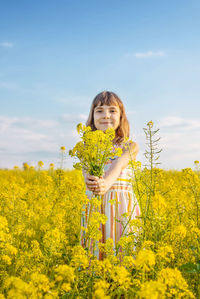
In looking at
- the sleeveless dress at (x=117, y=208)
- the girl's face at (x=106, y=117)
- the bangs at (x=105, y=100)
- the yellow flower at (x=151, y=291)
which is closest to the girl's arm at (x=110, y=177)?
the sleeveless dress at (x=117, y=208)

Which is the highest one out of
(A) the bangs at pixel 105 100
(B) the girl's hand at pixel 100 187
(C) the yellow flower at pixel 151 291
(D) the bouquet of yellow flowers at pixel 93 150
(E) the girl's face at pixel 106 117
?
(A) the bangs at pixel 105 100

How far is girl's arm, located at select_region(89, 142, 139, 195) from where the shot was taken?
2324mm

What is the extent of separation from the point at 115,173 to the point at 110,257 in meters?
0.98

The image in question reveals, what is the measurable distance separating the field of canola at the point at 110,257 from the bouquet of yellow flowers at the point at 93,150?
394mm

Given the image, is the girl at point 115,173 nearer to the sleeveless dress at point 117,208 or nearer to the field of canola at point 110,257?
the sleeveless dress at point 117,208

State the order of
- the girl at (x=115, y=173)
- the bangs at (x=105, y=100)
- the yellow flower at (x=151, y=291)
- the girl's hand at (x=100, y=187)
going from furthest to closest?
the bangs at (x=105, y=100) → the girl at (x=115, y=173) → the girl's hand at (x=100, y=187) → the yellow flower at (x=151, y=291)

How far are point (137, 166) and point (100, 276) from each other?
3.66 feet

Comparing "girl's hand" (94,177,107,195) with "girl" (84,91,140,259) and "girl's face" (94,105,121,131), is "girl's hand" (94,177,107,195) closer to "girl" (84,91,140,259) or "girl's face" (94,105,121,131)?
"girl" (84,91,140,259)

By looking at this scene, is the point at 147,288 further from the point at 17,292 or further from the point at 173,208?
the point at 173,208

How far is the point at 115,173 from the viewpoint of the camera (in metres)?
3.00

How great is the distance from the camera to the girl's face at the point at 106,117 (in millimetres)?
3533

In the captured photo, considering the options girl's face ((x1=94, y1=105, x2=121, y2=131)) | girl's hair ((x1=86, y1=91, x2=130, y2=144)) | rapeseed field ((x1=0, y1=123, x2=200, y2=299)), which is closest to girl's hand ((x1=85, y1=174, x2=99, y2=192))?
rapeseed field ((x1=0, y1=123, x2=200, y2=299))

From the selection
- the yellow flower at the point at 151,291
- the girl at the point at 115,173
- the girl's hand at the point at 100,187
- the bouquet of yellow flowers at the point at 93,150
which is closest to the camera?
the yellow flower at the point at 151,291

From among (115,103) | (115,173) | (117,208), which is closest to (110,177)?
(115,173)
